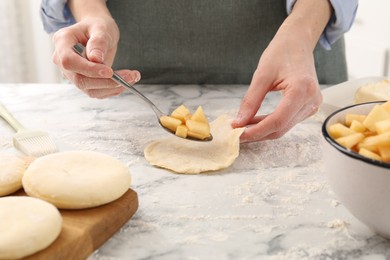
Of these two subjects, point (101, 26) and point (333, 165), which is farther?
point (101, 26)

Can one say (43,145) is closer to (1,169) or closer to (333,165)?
(1,169)

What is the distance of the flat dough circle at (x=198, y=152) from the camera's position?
0.92 meters

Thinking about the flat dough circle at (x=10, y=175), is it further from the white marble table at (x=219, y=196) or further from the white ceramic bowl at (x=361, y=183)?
the white ceramic bowl at (x=361, y=183)

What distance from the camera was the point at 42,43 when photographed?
7.70ft

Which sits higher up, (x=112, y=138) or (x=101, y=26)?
(x=101, y=26)

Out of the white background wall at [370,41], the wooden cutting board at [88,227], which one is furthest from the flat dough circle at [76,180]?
the white background wall at [370,41]

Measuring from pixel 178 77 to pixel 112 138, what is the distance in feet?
1.24

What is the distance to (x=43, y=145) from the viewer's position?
3.21 ft

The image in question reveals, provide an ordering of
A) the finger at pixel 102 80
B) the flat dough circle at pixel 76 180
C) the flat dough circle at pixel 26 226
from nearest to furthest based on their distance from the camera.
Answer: the flat dough circle at pixel 26 226, the flat dough circle at pixel 76 180, the finger at pixel 102 80

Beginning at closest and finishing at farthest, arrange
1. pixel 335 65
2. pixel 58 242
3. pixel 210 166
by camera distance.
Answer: pixel 58 242
pixel 210 166
pixel 335 65

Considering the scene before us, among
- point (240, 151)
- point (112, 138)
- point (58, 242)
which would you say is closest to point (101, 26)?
point (112, 138)

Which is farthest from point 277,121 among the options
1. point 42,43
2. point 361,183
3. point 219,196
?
point 42,43

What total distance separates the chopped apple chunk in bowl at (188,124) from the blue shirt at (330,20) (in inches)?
16.2

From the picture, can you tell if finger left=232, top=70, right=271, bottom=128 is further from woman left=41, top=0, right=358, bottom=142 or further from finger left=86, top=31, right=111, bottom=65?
finger left=86, top=31, right=111, bottom=65
